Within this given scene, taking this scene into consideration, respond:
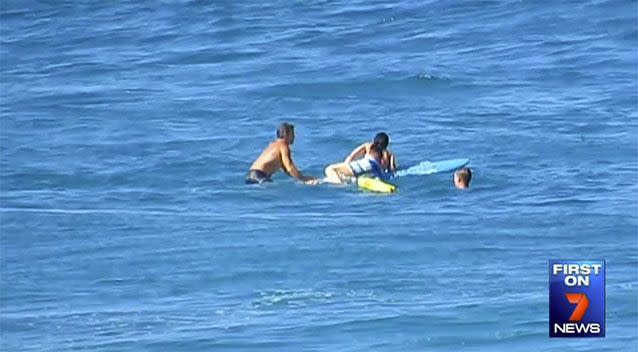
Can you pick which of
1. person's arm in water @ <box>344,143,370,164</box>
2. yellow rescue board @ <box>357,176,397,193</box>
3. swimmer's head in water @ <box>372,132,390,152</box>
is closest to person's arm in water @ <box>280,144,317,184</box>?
person's arm in water @ <box>344,143,370,164</box>

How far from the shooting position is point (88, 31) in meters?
26.5

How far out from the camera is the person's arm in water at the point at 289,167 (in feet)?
53.8

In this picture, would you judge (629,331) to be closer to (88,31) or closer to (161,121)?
(161,121)

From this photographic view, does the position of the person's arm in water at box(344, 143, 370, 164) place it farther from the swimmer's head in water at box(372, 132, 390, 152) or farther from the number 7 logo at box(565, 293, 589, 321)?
the number 7 logo at box(565, 293, 589, 321)

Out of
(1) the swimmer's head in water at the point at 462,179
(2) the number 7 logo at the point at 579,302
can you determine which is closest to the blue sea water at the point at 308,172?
(1) the swimmer's head in water at the point at 462,179

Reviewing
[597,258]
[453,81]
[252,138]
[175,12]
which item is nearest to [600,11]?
[453,81]

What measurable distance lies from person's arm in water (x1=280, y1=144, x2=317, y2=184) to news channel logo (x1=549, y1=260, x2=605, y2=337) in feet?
19.6

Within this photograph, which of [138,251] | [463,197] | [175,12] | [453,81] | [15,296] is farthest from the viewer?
[175,12]

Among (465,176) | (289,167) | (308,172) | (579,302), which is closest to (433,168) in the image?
(465,176)

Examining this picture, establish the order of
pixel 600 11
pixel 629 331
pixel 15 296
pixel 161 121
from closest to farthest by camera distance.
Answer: pixel 629 331 → pixel 15 296 → pixel 161 121 → pixel 600 11

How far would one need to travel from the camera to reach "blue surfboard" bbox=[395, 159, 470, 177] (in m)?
16.7

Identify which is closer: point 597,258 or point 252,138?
point 597,258

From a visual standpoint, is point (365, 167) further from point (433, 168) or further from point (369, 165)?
point (433, 168)

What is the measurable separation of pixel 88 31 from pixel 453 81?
6.90 meters
